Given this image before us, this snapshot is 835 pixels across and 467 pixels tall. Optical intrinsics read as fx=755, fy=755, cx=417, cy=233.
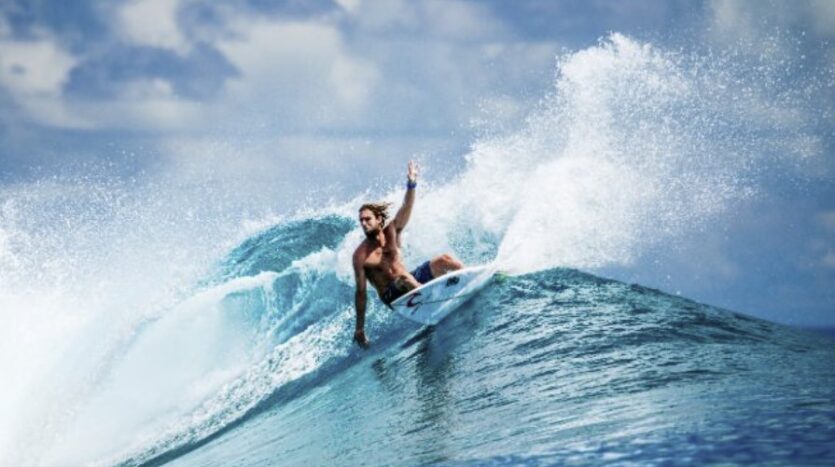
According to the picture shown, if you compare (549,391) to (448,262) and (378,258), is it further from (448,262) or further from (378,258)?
(448,262)

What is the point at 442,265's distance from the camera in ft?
30.4

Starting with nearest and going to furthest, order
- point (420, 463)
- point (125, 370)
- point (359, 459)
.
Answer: point (420, 463) < point (359, 459) < point (125, 370)

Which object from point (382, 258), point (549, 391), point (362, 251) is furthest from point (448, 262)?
point (549, 391)

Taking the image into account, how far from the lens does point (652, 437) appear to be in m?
3.82

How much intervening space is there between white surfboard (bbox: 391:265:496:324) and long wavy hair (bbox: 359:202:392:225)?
1075 millimetres

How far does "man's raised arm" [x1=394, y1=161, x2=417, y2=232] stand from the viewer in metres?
8.09

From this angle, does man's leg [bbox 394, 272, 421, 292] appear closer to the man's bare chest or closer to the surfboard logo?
the surfboard logo

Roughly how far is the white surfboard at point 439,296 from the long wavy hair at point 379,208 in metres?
1.08

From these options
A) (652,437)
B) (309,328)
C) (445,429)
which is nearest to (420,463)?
(445,429)

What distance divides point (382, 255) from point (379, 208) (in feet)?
1.95

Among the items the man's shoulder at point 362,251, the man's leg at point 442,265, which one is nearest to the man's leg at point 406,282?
the man's leg at point 442,265

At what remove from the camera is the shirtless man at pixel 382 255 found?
7.98 meters

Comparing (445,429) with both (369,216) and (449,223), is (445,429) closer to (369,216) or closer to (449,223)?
(369,216)

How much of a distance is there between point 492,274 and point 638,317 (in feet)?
8.77
